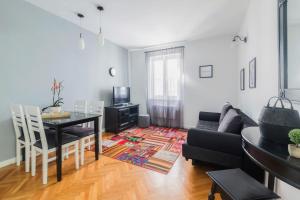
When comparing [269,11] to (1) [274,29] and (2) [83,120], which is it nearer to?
(1) [274,29]

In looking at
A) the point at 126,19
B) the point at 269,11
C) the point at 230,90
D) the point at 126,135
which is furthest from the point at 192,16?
the point at 126,135

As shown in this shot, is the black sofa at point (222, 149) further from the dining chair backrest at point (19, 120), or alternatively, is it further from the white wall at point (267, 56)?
the dining chair backrest at point (19, 120)

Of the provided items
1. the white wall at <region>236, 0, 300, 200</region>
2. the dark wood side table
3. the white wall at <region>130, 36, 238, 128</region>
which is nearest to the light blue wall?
the white wall at <region>130, 36, 238, 128</region>

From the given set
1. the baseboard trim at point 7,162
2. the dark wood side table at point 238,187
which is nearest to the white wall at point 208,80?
the dark wood side table at point 238,187

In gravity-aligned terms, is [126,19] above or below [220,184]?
above

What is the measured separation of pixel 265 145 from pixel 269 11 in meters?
1.43

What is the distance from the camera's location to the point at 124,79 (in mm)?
4930

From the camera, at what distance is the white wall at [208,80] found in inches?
148

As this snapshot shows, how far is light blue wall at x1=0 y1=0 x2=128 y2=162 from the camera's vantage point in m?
2.23

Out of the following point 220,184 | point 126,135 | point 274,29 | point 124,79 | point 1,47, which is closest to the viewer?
point 220,184

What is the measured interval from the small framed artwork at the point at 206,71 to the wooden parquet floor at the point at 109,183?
2.54 meters

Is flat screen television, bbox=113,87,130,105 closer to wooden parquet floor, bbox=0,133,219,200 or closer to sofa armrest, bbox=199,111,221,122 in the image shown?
wooden parquet floor, bbox=0,133,219,200

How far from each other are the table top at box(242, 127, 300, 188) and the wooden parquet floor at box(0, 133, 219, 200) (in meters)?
1.13

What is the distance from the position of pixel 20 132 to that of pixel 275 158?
2.98 meters
